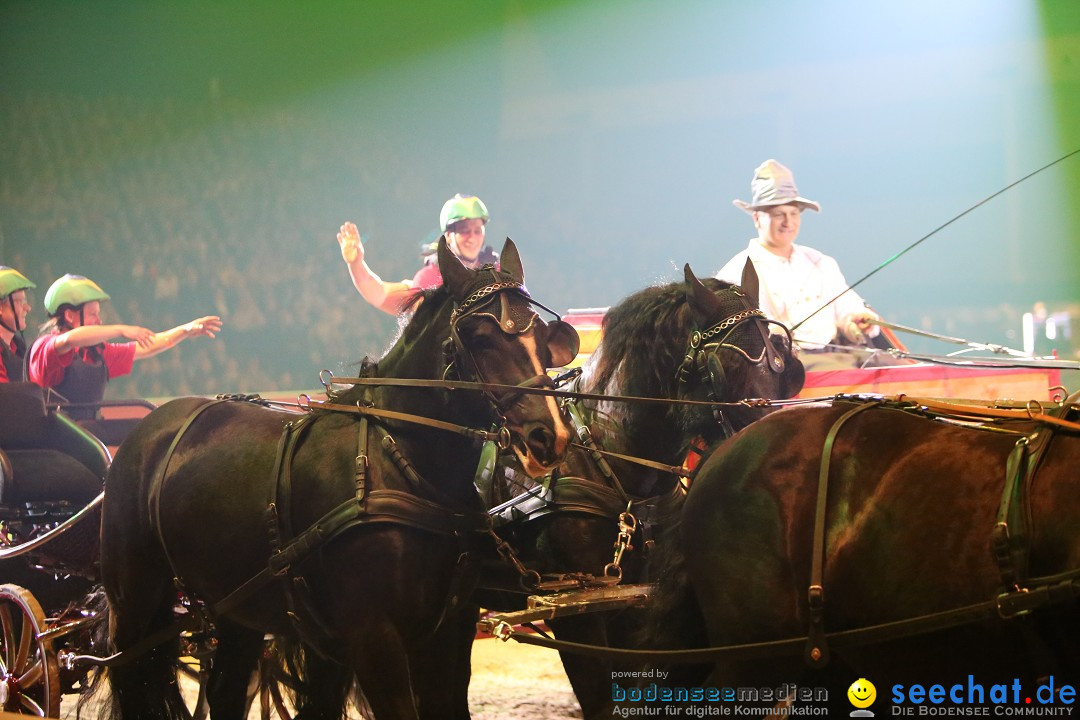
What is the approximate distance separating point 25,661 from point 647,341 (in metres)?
2.50

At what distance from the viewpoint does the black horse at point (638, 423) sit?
2928 mm

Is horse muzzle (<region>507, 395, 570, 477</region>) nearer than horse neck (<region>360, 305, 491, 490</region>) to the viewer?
Yes

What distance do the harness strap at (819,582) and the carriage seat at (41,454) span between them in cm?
329

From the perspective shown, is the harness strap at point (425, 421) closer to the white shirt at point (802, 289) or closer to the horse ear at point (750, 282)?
the horse ear at point (750, 282)

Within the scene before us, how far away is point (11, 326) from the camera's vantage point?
6.00 m

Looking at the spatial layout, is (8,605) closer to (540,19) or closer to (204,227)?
(204,227)

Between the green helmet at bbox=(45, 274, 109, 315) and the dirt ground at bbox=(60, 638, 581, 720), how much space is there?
2.29m

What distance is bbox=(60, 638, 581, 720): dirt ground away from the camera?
14.5ft

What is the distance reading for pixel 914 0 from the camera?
19.4ft

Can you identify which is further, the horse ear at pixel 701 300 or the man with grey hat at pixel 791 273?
the man with grey hat at pixel 791 273

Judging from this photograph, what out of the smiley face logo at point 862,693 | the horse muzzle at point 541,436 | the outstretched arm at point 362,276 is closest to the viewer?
the smiley face logo at point 862,693

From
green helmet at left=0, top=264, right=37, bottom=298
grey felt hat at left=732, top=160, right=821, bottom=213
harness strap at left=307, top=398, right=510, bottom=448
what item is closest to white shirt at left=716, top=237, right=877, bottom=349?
grey felt hat at left=732, top=160, right=821, bottom=213

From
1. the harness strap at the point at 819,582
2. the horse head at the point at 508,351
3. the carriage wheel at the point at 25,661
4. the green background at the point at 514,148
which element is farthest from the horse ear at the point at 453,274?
the green background at the point at 514,148

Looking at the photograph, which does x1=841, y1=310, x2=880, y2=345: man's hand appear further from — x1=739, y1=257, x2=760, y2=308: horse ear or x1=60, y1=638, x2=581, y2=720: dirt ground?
x1=60, y1=638, x2=581, y2=720: dirt ground
